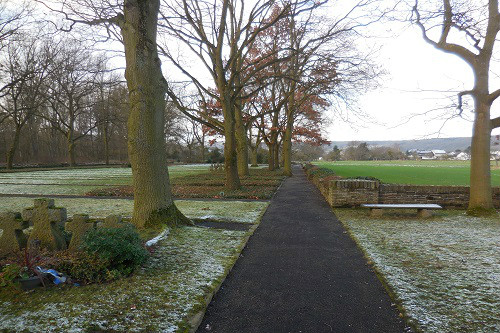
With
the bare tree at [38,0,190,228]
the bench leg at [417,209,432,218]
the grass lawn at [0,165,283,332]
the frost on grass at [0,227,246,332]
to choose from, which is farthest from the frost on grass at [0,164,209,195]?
the bench leg at [417,209,432,218]

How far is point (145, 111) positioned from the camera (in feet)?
19.0

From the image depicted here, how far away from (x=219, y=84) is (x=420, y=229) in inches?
371

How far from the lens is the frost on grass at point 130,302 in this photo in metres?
2.65

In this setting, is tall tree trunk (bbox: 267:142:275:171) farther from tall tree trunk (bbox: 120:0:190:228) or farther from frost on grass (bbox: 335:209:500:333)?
tall tree trunk (bbox: 120:0:190:228)

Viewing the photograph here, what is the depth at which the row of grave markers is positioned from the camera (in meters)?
4.07

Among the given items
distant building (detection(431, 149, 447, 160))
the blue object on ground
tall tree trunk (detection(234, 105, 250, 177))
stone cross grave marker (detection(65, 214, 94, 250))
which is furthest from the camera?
distant building (detection(431, 149, 447, 160))

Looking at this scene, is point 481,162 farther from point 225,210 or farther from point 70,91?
point 70,91

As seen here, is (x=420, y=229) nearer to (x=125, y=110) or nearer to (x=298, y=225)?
(x=298, y=225)

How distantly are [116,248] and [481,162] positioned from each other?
9.01 metres

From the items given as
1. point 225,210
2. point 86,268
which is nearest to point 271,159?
point 225,210

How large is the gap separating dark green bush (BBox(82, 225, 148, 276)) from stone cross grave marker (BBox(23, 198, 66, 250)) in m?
0.65

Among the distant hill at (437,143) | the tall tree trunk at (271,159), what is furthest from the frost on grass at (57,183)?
the distant hill at (437,143)

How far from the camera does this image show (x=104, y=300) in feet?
10.1

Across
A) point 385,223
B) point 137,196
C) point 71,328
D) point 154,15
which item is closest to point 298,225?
point 385,223
